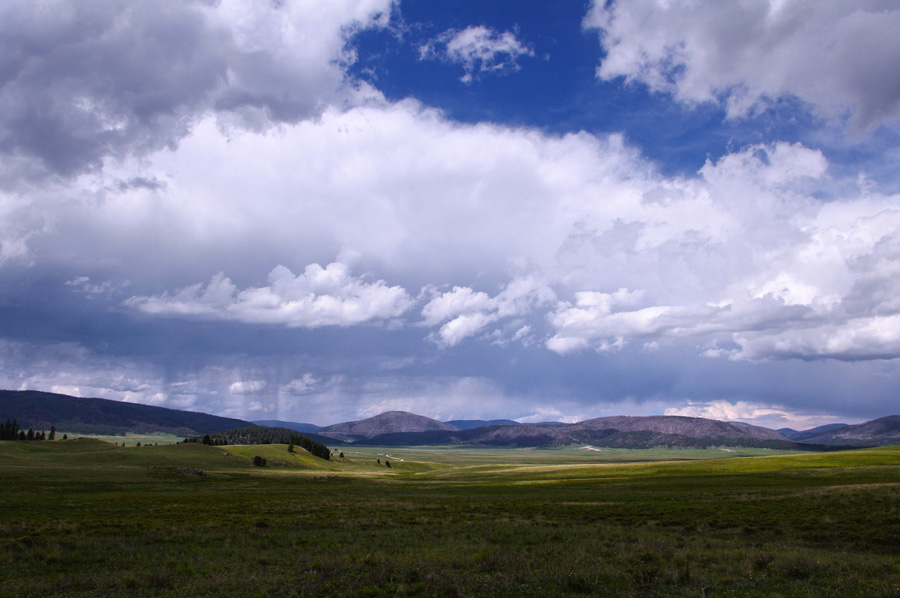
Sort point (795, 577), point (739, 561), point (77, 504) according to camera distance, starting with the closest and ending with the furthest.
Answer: point (795, 577) → point (739, 561) → point (77, 504)

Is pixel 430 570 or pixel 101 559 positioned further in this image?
pixel 101 559

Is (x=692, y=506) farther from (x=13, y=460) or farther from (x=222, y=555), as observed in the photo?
(x=13, y=460)

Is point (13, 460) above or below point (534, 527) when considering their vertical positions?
below

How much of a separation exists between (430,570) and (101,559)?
44.7 ft

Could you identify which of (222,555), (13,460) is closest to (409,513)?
(222,555)

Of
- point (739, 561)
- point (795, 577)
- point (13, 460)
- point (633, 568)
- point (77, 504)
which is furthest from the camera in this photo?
point (13, 460)

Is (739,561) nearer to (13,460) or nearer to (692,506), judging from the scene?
(692,506)

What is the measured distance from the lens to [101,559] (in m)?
19.5

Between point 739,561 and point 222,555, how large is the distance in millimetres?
20503

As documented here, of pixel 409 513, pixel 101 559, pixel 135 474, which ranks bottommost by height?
pixel 135 474

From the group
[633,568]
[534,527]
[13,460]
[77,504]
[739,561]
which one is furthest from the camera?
[13,460]

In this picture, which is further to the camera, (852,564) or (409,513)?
(409,513)

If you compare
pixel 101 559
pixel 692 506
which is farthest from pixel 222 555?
pixel 692 506

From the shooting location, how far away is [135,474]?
77250mm
